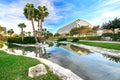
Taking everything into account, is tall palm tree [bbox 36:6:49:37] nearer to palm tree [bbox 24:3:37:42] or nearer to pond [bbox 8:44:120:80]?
palm tree [bbox 24:3:37:42]

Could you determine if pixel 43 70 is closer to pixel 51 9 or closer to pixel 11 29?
pixel 51 9

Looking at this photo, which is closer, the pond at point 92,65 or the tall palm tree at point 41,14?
the pond at point 92,65

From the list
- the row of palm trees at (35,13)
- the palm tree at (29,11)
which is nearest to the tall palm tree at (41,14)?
the row of palm trees at (35,13)

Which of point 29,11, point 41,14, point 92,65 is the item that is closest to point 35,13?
point 41,14

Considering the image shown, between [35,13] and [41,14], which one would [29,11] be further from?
[41,14]

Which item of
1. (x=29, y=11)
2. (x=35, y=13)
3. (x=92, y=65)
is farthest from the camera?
(x=35, y=13)

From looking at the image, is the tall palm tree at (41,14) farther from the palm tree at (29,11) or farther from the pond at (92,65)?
the pond at (92,65)

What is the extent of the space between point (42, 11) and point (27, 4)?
6159 millimetres

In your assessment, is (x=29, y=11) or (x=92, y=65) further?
(x=29, y=11)

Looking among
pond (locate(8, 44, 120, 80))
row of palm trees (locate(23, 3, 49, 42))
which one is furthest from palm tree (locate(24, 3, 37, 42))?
pond (locate(8, 44, 120, 80))

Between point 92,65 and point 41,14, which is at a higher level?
point 41,14

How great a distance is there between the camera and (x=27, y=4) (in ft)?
164

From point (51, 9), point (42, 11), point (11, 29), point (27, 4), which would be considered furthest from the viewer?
point (11, 29)

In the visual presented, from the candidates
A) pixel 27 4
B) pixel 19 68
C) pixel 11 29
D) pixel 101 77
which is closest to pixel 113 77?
pixel 101 77
